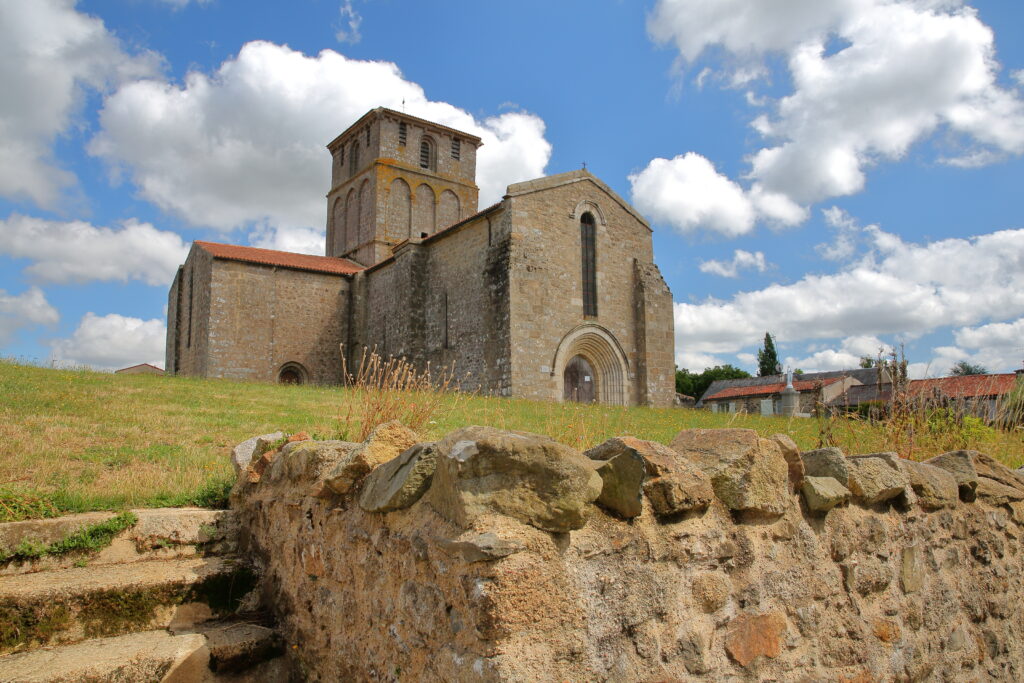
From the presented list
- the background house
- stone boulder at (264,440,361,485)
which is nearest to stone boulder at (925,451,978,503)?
stone boulder at (264,440,361,485)

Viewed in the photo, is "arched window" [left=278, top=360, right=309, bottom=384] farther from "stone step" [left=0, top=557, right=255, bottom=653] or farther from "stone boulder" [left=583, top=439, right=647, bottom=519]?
"stone boulder" [left=583, top=439, right=647, bottom=519]

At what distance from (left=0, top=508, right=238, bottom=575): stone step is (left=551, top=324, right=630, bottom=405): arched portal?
51.0ft

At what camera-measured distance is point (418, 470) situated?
2.35 meters

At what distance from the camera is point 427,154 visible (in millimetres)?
31031

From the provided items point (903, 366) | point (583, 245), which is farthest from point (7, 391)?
point (583, 245)

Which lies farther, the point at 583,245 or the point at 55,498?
the point at 583,245

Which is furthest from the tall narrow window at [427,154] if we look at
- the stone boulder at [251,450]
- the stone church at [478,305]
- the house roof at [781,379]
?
the stone boulder at [251,450]

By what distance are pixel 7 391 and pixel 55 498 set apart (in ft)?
19.4

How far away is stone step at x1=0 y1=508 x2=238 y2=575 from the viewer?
3391 millimetres

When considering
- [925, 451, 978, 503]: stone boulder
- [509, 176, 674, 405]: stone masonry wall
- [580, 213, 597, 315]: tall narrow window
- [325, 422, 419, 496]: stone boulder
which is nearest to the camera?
[325, 422, 419, 496]: stone boulder

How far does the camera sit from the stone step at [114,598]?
2.93 metres

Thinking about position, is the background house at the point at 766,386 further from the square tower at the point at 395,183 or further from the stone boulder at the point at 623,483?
the stone boulder at the point at 623,483

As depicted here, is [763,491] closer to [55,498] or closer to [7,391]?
[55,498]

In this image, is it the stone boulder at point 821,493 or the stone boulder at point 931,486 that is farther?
the stone boulder at point 931,486
